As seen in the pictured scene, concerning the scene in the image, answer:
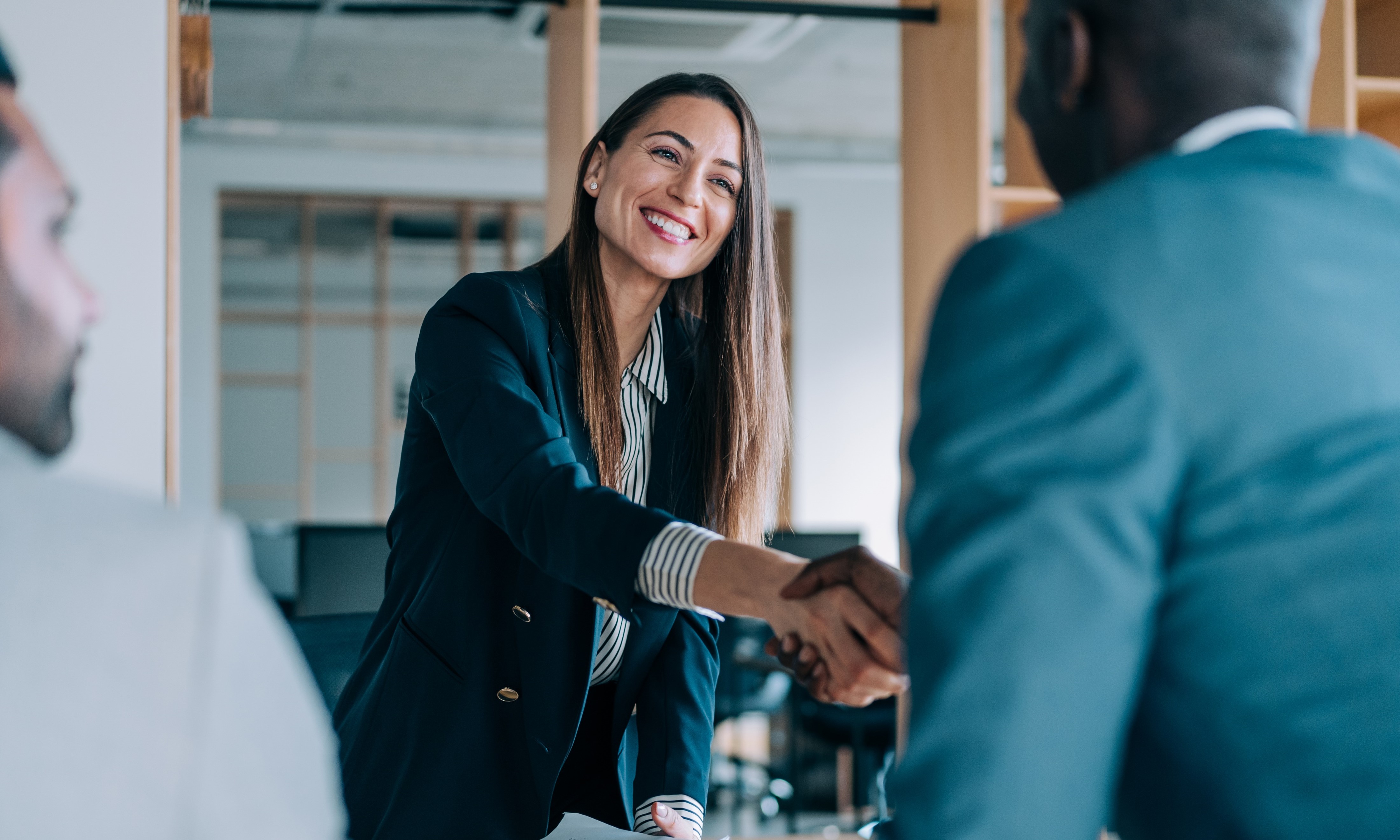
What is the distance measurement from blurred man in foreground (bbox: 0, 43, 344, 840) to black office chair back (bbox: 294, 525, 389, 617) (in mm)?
2347

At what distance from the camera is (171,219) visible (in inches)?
105

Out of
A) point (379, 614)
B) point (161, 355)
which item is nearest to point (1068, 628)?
point (379, 614)

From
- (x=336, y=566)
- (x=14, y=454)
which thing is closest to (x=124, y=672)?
(x=14, y=454)

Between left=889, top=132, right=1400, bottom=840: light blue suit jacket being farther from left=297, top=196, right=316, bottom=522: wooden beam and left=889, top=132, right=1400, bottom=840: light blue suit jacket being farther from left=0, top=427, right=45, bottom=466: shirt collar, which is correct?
left=297, top=196, right=316, bottom=522: wooden beam

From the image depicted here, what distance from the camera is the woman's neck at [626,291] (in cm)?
158

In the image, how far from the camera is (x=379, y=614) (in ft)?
4.75

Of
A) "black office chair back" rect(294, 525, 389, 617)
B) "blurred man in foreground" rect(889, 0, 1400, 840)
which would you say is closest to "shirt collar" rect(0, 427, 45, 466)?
"blurred man in foreground" rect(889, 0, 1400, 840)

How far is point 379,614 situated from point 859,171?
824 cm

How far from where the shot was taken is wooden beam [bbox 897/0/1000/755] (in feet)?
10.8

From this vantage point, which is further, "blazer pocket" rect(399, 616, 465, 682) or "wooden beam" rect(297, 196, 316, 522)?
"wooden beam" rect(297, 196, 316, 522)

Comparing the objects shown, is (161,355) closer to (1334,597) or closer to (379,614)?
(379,614)

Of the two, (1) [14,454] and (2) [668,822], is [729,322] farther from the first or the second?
(1) [14,454]

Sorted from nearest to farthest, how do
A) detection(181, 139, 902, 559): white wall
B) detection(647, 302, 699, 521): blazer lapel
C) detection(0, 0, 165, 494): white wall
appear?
1. detection(647, 302, 699, 521): blazer lapel
2. detection(0, 0, 165, 494): white wall
3. detection(181, 139, 902, 559): white wall

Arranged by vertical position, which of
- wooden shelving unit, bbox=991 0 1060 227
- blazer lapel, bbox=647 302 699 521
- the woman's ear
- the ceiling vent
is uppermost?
the ceiling vent
